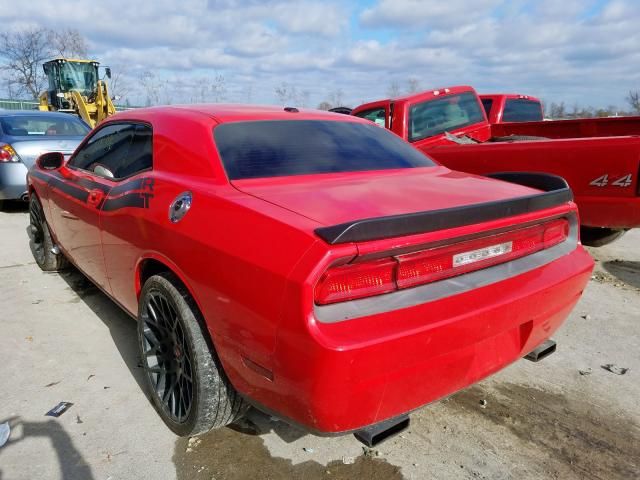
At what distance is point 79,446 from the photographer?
2361 mm

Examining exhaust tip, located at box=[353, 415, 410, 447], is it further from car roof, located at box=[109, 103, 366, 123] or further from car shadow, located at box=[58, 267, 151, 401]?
car roof, located at box=[109, 103, 366, 123]

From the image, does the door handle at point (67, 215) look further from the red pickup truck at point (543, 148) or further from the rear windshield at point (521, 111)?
the rear windshield at point (521, 111)

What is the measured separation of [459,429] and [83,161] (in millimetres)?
3069

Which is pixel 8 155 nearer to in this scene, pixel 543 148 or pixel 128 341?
pixel 128 341

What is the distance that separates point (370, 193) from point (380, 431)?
3.17 ft

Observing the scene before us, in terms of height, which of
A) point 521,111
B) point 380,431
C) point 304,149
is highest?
point 521,111

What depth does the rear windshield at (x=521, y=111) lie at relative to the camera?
26.6 ft

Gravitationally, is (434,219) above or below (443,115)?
below

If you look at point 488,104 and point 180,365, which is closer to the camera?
point 180,365

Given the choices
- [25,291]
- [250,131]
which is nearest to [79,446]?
[250,131]

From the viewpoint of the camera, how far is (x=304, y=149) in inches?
105

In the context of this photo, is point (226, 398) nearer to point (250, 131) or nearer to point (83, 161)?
point (250, 131)

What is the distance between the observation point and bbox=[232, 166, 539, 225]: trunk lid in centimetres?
192

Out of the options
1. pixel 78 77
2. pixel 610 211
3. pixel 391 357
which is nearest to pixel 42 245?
pixel 391 357
